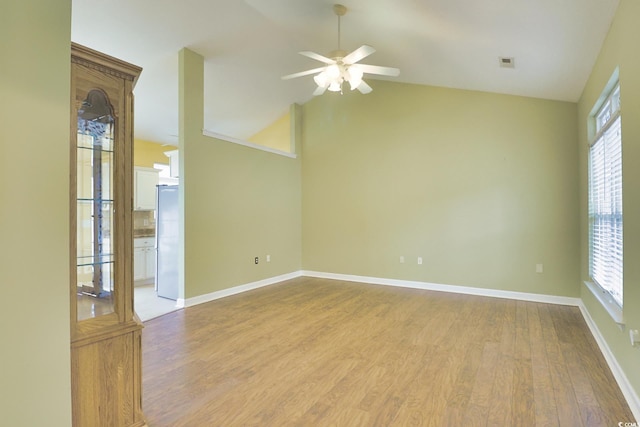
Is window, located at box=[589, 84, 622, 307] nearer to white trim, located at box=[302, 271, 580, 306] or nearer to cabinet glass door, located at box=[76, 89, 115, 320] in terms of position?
white trim, located at box=[302, 271, 580, 306]

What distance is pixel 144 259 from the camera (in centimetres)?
596

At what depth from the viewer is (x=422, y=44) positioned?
3.83 metres

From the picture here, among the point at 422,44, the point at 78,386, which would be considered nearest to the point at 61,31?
the point at 78,386

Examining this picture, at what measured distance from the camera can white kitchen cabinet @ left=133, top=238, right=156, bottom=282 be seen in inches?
231

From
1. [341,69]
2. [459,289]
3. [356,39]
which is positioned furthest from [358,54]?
[459,289]

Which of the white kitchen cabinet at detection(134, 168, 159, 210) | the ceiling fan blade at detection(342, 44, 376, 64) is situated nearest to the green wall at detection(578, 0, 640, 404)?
the ceiling fan blade at detection(342, 44, 376, 64)

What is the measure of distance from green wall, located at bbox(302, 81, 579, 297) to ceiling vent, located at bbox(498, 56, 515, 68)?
1.21 meters

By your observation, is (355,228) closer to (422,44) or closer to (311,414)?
(422,44)

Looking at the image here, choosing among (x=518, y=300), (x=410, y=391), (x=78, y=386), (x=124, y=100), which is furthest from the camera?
(x=518, y=300)

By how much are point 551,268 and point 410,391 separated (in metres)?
3.52

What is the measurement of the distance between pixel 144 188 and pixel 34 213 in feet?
17.0

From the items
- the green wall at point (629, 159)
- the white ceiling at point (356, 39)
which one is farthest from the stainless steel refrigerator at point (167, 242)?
the green wall at point (629, 159)

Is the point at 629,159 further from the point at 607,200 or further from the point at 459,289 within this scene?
the point at 459,289

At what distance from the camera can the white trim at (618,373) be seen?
2042 mm
